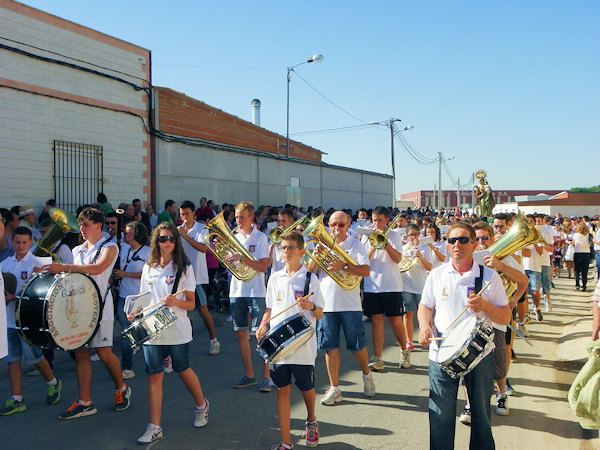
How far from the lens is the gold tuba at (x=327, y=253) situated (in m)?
5.08

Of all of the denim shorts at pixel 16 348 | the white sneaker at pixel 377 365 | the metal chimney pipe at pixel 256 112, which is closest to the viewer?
the denim shorts at pixel 16 348

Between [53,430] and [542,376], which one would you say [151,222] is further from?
[542,376]

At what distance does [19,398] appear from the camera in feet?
Result: 17.2

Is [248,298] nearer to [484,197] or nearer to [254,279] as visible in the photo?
[254,279]

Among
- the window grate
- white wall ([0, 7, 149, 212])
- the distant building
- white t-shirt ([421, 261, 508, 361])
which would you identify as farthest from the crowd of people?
the distant building

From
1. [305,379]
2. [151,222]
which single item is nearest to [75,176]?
[151,222]

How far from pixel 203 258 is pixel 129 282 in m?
1.32

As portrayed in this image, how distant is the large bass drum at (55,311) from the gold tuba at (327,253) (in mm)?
2125

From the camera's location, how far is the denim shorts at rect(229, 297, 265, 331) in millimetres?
6012

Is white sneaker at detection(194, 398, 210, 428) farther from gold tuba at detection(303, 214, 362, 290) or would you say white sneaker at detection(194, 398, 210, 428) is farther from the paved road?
gold tuba at detection(303, 214, 362, 290)

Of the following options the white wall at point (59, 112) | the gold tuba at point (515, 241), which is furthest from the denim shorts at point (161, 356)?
the white wall at point (59, 112)

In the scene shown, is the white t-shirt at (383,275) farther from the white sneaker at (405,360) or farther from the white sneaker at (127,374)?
the white sneaker at (127,374)

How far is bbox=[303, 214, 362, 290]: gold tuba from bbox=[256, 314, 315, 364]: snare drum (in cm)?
106

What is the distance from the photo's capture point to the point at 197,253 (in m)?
7.34
